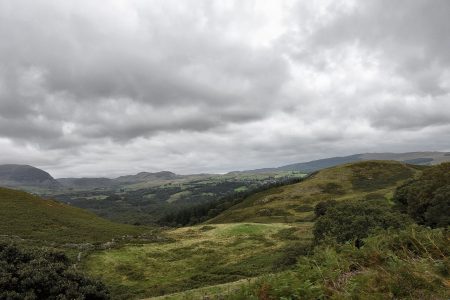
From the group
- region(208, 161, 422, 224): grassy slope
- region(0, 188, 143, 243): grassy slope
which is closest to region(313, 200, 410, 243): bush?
region(0, 188, 143, 243): grassy slope

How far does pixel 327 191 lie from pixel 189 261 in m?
99.3

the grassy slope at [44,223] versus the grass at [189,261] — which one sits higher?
the grassy slope at [44,223]

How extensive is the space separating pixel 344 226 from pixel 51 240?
150 feet

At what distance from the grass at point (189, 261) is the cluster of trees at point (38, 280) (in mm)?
8006

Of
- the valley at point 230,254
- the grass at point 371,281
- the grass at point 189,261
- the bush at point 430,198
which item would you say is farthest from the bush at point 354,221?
the grass at point 371,281

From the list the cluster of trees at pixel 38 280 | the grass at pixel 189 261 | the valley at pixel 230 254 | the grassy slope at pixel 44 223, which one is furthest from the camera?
the grassy slope at pixel 44 223

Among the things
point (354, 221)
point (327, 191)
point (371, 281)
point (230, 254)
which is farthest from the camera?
Answer: point (327, 191)

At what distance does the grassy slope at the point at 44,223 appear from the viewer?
191 ft

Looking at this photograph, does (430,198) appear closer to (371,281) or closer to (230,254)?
(230,254)

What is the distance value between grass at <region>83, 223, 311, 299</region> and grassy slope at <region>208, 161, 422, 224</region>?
39.4 m

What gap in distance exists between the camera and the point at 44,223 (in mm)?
66438

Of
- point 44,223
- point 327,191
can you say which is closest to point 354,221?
point 44,223

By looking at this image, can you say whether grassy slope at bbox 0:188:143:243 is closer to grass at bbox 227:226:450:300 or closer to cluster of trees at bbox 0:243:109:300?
cluster of trees at bbox 0:243:109:300

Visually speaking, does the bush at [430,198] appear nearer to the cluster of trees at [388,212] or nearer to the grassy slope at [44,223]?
the cluster of trees at [388,212]
